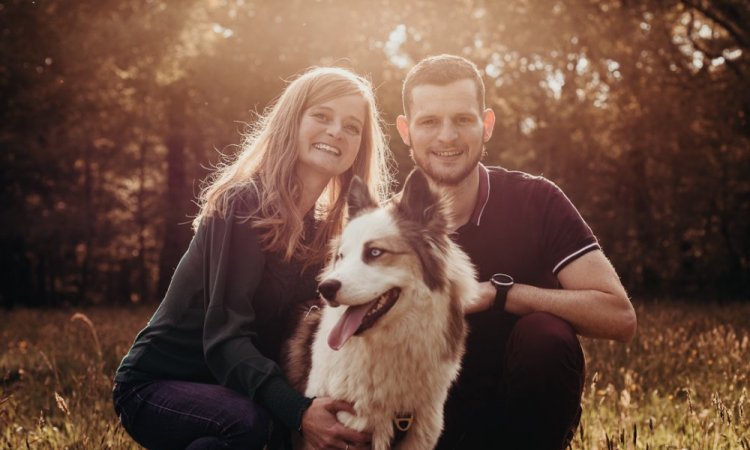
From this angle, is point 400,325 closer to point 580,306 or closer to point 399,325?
point 399,325

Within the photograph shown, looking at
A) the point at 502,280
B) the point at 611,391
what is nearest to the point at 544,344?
the point at 502,280

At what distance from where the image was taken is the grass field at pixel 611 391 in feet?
12.7

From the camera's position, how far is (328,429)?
10.3 ft

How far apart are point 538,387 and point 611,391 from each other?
1336mm

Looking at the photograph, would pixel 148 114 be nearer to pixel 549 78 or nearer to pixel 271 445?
pixel 549 78

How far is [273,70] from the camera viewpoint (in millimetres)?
18062

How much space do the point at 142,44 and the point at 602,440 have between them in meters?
14.1

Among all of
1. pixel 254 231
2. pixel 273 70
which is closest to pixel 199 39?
pixel 273 70

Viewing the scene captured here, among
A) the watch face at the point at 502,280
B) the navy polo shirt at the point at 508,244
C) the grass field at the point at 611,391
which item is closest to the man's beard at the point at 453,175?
the navy polo shirt at the point at 508,244

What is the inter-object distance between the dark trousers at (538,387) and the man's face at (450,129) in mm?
1062

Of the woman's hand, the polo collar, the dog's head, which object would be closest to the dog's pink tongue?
the dog's head

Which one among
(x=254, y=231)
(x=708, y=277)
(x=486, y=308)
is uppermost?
(x=254, y=231)

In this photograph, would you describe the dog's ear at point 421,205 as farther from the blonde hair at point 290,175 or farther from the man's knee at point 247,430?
the man's knee at point 247,430

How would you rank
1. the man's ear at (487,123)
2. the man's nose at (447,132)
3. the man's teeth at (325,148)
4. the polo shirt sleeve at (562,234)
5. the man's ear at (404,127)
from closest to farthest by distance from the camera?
1. the polo shirt sleeve at (562,234)
2. the man's teeth at (325,148)
3. the man's nose at (447,132)
4. the man's ear at (487,123)
5. the man's ear at (404,127)
